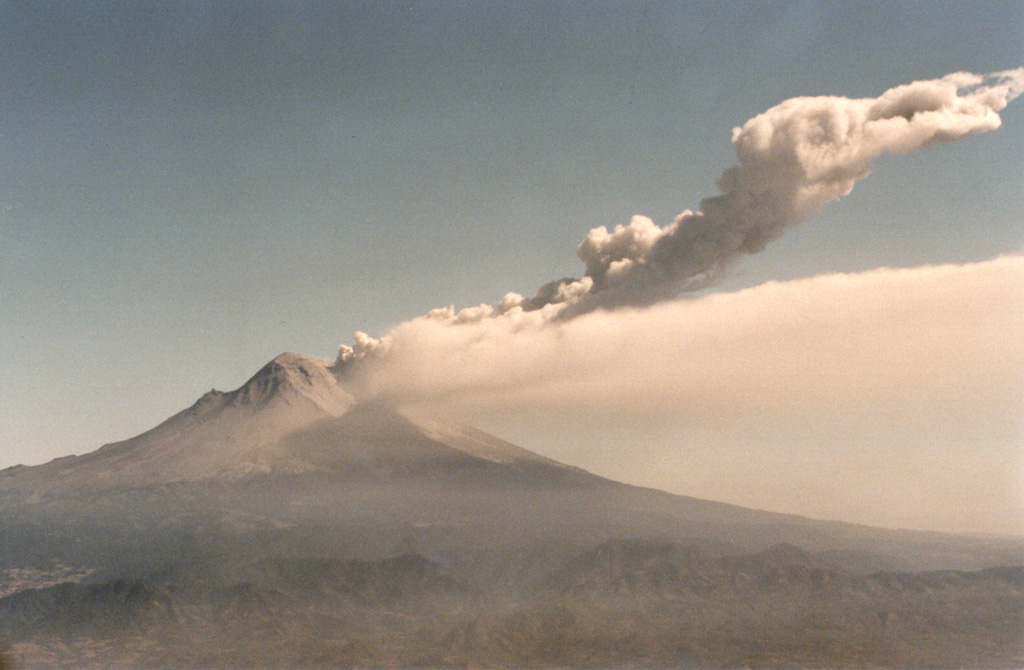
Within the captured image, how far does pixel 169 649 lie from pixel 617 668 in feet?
334

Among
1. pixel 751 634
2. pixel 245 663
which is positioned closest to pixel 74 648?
pixel 245 663

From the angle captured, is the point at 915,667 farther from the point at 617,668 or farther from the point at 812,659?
the point at 617,668

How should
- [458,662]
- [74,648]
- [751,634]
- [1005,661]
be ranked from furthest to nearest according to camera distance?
[74,648] < [751,634] < [458,662] < [1005,661]

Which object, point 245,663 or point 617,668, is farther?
point 245,663

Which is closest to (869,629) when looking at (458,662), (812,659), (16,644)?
(812,659)

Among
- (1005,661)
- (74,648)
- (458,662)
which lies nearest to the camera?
(1005,661)

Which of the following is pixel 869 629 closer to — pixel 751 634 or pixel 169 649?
pixel 751 634

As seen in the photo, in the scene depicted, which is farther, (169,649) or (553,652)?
(169,649)

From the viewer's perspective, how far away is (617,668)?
16688 cm

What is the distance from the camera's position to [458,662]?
571ft

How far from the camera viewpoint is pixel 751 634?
185 meters

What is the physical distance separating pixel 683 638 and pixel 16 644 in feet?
499

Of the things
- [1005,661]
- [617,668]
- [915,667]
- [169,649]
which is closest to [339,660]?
[169,649]

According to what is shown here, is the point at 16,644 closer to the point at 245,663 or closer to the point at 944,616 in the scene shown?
Result: the point at 245,663
